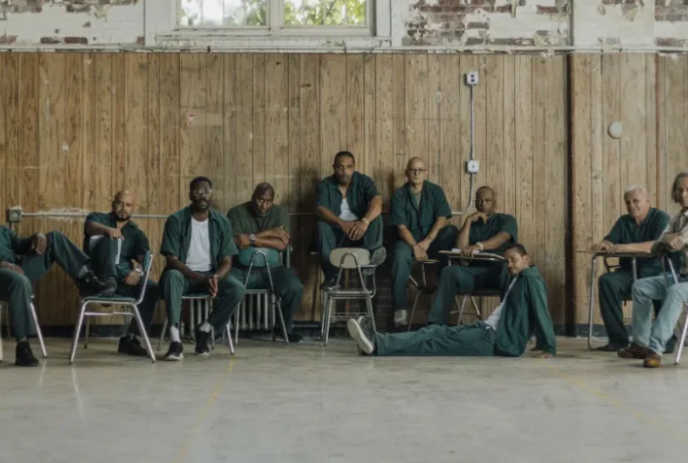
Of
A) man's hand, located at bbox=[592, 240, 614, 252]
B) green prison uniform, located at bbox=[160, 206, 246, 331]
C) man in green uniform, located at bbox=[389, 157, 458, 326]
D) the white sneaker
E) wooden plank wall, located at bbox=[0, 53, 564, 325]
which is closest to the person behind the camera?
green prison uniform, located at bbox=[160, 206, 246, 331]

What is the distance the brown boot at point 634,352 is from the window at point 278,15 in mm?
3283

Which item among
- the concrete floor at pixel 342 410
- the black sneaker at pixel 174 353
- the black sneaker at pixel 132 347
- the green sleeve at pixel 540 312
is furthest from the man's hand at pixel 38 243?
the green sleeve at pixel 540 312

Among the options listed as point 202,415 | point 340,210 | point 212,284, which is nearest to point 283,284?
point 340,210

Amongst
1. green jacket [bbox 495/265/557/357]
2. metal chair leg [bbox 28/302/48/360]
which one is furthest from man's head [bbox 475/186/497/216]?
metal chair leg [bbox 28/302/48/360]

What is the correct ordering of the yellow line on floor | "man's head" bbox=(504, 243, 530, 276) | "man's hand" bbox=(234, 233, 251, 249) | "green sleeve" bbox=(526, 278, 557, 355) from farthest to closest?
"man's hand" bbox=(234, 233, 251, 249)
"man's head" bbox=(504, 243, 530, 276)
"green sleeve" bbox=(526, 278, 557, 355)
the yellow line on floor

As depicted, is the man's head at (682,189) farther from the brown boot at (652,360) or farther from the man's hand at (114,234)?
the man's hand at (114,234)

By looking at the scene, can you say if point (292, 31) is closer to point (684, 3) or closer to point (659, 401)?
point (684, 3)

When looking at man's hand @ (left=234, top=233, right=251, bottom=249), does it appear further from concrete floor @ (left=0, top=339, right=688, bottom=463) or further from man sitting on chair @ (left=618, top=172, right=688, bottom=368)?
man sitting on chair @ (left=618, top=172, right=688, bottom=368)

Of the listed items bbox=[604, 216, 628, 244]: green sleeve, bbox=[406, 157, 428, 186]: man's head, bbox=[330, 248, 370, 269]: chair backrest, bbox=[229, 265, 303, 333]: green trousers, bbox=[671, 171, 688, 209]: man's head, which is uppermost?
bbox=[406, 157, 428, 186]: man's head

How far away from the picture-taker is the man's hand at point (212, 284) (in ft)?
22.8

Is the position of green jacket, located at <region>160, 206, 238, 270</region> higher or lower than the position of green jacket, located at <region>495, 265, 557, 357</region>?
higher

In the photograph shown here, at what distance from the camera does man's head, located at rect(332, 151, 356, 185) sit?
321 inches

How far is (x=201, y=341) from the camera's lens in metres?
6.91

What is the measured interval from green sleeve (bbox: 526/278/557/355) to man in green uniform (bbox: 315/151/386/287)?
147 cm
